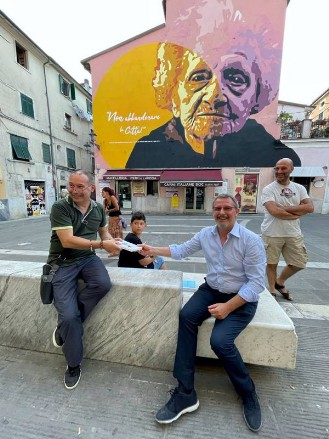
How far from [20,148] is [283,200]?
1581cm

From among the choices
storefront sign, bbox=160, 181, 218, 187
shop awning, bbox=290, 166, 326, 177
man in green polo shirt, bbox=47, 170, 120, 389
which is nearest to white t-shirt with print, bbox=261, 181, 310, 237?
man in green polo shirt, bbox=47, 170, 120, 389

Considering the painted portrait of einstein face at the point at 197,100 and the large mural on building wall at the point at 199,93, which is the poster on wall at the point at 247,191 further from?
the painted portrait of einstein face at the point at 197,100

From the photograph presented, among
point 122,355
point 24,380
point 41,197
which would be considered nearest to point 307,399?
point 122,355

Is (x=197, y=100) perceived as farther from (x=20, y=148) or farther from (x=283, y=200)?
(x=283, y=200)

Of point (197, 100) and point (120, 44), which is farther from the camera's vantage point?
point (120, 44)

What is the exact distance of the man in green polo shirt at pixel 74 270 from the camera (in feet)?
6.06

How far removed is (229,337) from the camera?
1.65 meters

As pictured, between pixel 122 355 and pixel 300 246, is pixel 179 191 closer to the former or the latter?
pixel 300 246

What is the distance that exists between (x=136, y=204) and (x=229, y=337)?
15.0 m

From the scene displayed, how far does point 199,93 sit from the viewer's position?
1438cm

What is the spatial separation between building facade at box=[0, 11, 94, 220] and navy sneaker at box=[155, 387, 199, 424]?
14773mm

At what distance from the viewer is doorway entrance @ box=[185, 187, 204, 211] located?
52.0 feet

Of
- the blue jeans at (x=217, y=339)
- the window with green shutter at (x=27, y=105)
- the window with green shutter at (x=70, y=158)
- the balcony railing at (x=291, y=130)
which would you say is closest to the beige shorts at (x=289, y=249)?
the blue jeans at (x=217, y=339)

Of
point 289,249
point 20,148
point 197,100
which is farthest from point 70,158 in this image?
point 289,249
